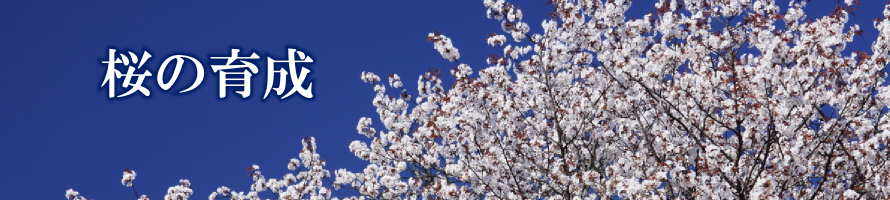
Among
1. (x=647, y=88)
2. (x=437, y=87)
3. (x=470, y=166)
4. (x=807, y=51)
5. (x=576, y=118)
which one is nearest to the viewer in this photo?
(x=807, y=51)

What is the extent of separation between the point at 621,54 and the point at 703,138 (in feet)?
5.19

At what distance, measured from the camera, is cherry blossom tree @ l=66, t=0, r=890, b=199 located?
7715 millimetres

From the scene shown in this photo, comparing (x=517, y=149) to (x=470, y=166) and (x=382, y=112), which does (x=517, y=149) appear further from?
(x=382, y=112)

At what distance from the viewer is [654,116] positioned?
9.05 meters

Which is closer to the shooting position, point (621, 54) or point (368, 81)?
point (621, 54)

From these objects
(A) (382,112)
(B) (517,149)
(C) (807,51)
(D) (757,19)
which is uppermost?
(D) (757,19)

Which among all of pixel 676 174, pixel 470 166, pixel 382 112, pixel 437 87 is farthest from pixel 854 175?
pixel 382 112

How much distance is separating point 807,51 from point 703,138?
175 centimetres

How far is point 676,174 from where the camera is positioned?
8031mm

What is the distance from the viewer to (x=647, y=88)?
8500 mm

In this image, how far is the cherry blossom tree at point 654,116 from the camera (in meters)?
7.71

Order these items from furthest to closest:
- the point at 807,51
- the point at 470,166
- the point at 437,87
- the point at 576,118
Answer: the point at 437,87 → the point at 576,118 → the point at 470,166 → the point at 807,51

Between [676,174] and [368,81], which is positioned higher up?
[368,81]

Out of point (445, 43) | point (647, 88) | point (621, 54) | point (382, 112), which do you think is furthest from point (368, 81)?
point (647, 88)
